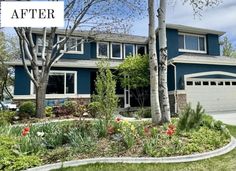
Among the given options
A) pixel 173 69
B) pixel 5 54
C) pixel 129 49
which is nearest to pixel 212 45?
pixel 173 69

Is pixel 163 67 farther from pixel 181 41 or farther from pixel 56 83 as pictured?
pixel 181 41

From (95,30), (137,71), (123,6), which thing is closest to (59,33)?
(95,30)

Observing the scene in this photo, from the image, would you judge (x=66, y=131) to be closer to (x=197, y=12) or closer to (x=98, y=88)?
(x=98, y=88)

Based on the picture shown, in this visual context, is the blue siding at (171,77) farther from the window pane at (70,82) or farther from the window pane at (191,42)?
the window pane at (70,82)

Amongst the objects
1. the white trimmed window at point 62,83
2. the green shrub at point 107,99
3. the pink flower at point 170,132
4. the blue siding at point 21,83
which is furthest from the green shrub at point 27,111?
the pink flower at point 170,132

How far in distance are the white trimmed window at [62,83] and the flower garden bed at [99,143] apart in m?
11.8

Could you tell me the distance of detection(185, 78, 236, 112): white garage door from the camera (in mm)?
18828

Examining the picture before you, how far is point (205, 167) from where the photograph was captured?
19.4 ft

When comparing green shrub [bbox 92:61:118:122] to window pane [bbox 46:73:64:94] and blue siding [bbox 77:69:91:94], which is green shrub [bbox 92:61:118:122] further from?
blue siding [bbox 77:69:91:94]

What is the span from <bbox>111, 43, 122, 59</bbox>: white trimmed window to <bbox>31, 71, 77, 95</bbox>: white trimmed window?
4.60m

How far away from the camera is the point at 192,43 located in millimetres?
22719

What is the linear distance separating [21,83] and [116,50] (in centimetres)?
889

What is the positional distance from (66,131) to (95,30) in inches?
406

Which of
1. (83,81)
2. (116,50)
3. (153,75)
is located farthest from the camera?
(116,50)
